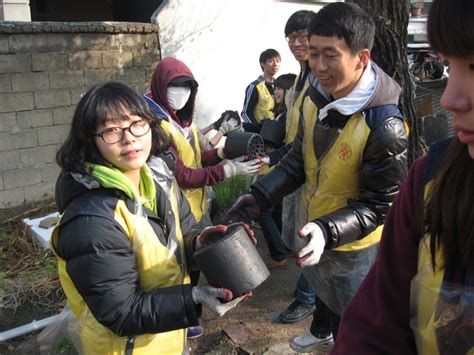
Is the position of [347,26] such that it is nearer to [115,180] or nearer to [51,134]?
[115,180]

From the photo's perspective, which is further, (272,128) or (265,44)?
(265,44)

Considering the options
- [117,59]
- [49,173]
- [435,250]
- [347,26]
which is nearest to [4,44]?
[117,59]

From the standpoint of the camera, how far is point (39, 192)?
516 cm

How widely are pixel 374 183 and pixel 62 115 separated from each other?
3.85 meters

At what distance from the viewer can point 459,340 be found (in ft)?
3.38

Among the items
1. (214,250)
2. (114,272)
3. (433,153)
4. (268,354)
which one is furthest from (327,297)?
(433,153)

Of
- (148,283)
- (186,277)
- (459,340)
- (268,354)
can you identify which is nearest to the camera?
(459,340)

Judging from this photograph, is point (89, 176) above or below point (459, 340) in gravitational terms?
above

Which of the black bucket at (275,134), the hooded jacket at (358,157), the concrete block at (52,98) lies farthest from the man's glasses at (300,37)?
the concrete block at (52,98)

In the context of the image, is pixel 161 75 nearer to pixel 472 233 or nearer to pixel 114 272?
pixel 114 272

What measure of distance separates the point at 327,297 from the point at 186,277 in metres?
0.86

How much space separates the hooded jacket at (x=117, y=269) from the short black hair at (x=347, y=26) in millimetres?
1127

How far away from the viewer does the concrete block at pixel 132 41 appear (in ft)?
18.3

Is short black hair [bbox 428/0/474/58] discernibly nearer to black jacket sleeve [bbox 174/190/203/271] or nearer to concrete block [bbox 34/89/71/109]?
black jacket sleeve [bbox 174/190/203/271]
